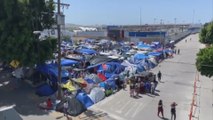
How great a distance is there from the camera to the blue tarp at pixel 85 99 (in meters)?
26.5

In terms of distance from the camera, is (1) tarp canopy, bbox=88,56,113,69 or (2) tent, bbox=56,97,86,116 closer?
(2) tent, bbox=56,97,86,116

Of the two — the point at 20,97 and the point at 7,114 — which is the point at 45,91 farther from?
the point at 7,114

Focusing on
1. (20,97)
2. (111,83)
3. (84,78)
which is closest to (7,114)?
(20,97)

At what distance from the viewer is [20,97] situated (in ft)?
95.8

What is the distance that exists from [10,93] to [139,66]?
1795 cm

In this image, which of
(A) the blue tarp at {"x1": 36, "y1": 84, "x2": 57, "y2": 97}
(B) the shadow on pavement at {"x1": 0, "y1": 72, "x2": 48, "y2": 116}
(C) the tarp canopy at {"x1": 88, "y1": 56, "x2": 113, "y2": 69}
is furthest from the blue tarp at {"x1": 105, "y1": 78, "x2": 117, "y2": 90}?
(C) the tarp canopy at {"x1": 88, "y1": 56, "x2": 113, "y2": 69}

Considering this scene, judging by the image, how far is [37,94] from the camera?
2998 centimetres

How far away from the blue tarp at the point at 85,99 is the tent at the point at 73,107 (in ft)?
3.53

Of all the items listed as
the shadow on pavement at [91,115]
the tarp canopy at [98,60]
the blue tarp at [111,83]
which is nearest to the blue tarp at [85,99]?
the shadow on pavement at [91,115]

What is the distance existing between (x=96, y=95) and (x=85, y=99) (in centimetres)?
150

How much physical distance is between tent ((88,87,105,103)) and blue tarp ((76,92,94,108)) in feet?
1.76

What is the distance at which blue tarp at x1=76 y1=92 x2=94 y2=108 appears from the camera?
86.8 feet

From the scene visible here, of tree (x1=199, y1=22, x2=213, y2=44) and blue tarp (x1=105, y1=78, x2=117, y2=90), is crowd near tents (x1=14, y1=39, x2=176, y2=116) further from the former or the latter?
tree (x1=199, y1=22, x2=213, y2=44)

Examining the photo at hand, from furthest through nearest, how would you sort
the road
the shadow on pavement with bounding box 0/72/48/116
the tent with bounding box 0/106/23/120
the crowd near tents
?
the crowd near tents < the shadow on pavement with bounding box 0/72/48/116 < the road < the tent with bounding box 0/106/23/120
